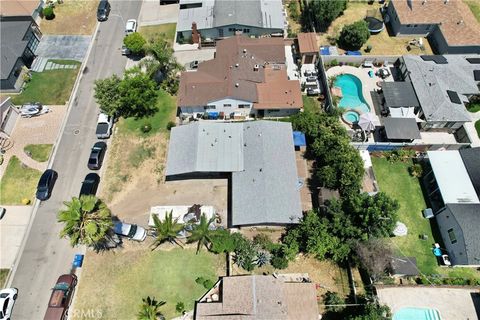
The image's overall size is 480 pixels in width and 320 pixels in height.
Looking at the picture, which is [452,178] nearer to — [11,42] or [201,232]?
[201,232]

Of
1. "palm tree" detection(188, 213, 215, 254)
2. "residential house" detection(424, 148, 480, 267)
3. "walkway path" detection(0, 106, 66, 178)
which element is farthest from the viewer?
"walkway path" detection(0, 106, 66, 178)

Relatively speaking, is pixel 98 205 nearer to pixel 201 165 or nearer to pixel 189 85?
pixel 201 165

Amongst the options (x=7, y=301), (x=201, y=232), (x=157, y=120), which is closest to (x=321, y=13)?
(x=157, y=120)

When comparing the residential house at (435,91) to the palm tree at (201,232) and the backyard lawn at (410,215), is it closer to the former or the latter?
the backyard lawn at (410,215)

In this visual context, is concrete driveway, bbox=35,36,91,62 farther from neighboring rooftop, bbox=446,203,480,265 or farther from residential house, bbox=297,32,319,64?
neighboring rooftop, bbox=446,203,480,265

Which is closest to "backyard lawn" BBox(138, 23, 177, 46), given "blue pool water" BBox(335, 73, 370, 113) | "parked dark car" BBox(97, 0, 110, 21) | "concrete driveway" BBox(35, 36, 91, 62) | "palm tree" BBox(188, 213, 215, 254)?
"parked dark car" BBox(97, 0, 110, 21)
